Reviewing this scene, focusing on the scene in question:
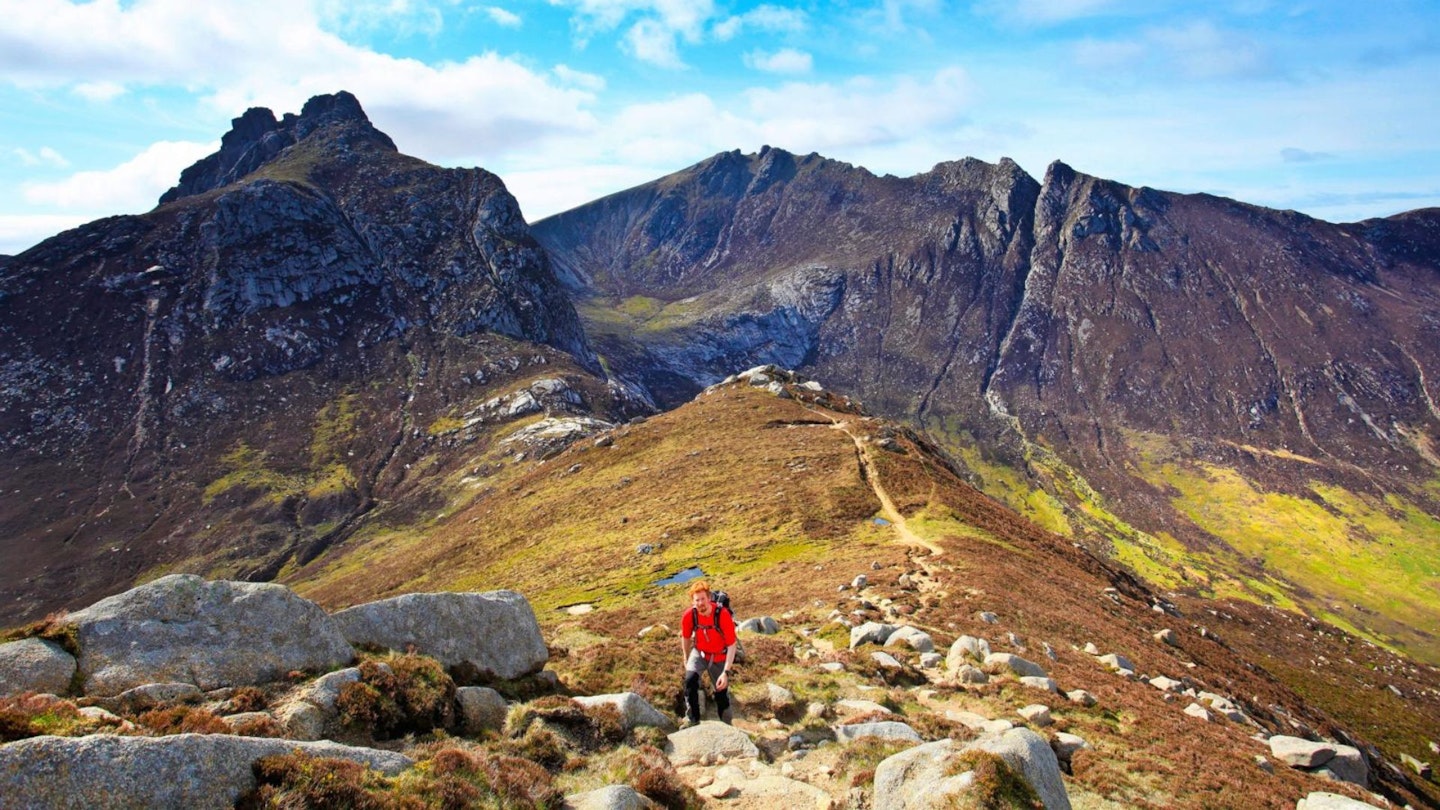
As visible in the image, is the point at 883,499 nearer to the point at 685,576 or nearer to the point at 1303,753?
the point at 685,576

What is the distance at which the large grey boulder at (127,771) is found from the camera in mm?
7777

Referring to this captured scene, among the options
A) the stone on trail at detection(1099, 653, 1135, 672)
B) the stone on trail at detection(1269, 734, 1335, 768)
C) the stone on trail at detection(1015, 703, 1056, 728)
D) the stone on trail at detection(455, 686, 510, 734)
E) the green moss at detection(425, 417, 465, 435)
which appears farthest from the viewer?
the green moss at detection(425, 417, 465, 435)

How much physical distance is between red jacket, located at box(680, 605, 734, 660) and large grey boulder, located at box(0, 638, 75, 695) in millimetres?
12063

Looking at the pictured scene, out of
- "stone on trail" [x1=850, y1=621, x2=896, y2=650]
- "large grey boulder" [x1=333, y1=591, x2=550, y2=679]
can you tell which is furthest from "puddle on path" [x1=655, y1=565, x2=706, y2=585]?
"large grey boulder" [x1=333, y1=591, x2=550, y2=679]

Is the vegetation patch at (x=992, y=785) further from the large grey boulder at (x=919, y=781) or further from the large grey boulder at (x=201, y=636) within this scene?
the large grey boulder at (x=201, y=636)

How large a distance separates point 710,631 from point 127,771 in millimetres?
11688

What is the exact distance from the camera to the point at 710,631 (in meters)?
17.5

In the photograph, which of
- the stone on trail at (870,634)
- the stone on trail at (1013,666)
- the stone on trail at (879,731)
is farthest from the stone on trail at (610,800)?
the stone on trail at (870,634)

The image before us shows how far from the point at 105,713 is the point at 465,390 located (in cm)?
18870

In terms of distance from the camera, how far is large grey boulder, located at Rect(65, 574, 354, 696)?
41.4ft

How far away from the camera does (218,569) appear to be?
422ft

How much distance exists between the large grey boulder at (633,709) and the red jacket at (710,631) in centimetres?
187

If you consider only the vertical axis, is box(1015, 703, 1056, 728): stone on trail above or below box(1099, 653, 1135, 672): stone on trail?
above

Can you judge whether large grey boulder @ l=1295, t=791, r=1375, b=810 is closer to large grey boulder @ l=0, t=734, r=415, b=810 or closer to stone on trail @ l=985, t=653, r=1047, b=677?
stone on trail @ l=985, t=653, r=1047, b=677
